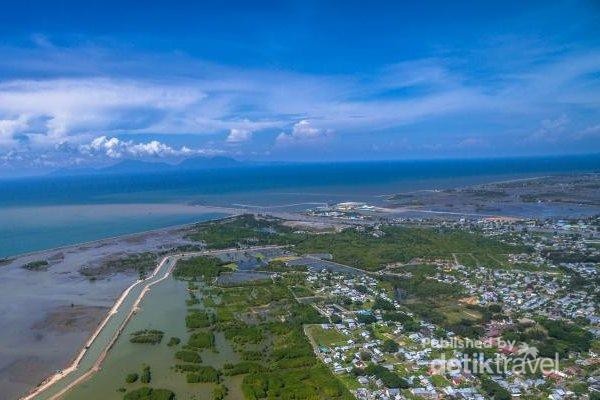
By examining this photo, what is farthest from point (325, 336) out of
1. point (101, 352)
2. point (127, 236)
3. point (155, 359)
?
point (127, 236)

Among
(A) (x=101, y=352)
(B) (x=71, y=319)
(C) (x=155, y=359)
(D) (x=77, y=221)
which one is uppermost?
(D) (x=77, y=221)

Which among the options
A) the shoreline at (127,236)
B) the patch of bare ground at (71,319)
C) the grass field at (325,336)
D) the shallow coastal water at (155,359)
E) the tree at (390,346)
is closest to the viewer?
the shallow coastal water at (155,359)

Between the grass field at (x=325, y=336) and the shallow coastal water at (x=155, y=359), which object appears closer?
the shallow coastal water at (x=155, y=359)

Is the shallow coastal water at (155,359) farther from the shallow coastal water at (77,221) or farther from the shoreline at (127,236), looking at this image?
the shallow coastal water at (77,221)

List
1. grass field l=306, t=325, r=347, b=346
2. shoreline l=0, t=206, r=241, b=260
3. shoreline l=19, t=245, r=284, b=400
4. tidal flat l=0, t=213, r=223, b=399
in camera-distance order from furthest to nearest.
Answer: shoreline l=0, t=206, r=241, b=260 → grass field l=306, t=325, r=347, b=346 → tidal flat l=0, t=213, r=223, b=399 → shoreline l=19, t=245, r=284, b=400

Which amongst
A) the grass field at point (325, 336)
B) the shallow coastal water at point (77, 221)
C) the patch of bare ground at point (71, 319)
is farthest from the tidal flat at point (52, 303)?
the grass field at point (325, 336)

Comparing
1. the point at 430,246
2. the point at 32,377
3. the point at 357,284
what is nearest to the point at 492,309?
the point at 357,284

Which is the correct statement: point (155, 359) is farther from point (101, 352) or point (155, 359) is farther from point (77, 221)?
point (77, 221)

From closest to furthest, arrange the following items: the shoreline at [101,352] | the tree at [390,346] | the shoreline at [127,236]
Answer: the shoreline at [101,352]
the tree at [390,346]
the shoreline at [127,236]

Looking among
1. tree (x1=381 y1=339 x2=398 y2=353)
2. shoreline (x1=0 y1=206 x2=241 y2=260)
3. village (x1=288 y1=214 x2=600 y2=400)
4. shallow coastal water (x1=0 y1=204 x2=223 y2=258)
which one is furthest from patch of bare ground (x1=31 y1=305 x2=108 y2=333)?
shallow coastal water (x1=0 y1=204 x2=223 y2=258)

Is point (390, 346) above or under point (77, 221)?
under

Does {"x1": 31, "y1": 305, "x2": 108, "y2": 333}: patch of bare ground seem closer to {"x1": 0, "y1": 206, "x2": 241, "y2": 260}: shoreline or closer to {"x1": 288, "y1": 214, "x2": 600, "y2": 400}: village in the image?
{"x1": 288, "y1": 214, "x2": 600, "y2": 400}: village

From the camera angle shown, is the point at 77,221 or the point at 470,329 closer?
the point at 470,329
